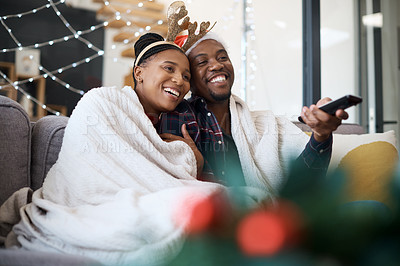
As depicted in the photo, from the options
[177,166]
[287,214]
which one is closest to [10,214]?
[177,166]

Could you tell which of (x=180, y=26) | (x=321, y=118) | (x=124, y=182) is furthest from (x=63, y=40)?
(x=321, y=118)

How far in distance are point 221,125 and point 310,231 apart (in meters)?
1.39

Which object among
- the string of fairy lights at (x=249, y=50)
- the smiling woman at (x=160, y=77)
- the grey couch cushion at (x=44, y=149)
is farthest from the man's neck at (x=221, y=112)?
the string of fairy lights at (x=249, y=50)

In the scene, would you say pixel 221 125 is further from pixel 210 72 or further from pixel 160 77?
pixel 160 77

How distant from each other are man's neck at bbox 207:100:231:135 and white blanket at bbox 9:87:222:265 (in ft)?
1.35

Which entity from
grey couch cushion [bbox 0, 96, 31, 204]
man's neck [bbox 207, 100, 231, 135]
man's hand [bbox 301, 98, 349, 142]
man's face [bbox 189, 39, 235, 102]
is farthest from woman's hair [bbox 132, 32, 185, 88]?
man's hand [bbox 301, 98, 349, 142]

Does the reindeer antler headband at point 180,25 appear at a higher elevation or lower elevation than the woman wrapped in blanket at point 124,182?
higher

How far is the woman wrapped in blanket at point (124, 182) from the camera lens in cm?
69

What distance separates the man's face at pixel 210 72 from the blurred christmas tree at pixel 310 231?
129 cm

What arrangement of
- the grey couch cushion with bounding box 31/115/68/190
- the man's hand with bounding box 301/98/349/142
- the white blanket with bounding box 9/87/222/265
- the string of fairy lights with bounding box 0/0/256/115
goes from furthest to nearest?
1. the string of fairy lights with bounding box 0/0/256/115
2. the grey couch cushion with bounding box 31/115/68/190
3. the man's hand with bounding box 301/98/349/142
4. the white blanket with bounding box 9/87/222/265

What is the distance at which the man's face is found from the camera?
1583 mm

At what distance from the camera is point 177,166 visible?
46.3 inches

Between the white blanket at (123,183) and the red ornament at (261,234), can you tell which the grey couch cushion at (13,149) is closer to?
the white blanket at (123,183)

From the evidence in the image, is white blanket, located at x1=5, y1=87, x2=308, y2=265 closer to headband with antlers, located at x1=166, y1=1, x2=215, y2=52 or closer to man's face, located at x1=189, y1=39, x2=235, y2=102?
man's face, located at x1=189, y1=39, x2=235, y2=102
